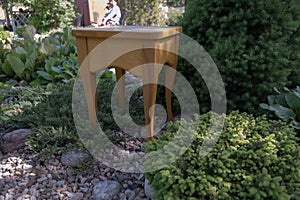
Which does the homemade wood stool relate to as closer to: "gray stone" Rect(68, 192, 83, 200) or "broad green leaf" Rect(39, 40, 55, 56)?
"gray stone" Rect(68, 192, 83, 200)

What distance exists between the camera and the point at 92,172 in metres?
1.66

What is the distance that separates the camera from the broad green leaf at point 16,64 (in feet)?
9.77

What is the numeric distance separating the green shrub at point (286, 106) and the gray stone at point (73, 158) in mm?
1246

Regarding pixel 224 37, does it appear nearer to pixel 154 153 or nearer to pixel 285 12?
pixel 285 12

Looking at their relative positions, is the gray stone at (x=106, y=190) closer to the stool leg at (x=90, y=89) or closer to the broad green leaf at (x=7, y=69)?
the stool leg at (x=90, y=89)

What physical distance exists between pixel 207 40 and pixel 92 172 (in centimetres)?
132

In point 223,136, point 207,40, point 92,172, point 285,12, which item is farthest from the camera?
point 207,40

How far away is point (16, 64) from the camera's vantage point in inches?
120

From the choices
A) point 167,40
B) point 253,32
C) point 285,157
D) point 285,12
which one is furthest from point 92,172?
point 285,12

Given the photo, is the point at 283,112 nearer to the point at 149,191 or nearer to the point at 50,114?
the point at 149,191

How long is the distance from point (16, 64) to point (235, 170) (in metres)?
2.77

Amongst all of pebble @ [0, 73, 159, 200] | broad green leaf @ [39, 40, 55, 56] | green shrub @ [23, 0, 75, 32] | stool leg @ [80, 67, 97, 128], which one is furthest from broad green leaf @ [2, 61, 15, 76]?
green shrub @ [23, 0, 75, 32]

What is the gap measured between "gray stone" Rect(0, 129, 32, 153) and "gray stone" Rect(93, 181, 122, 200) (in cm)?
76

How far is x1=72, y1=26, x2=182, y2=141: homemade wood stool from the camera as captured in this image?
4.91 feet
